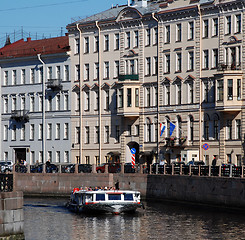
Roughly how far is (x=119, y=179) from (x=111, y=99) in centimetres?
1577

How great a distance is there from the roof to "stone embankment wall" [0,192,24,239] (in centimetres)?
5132

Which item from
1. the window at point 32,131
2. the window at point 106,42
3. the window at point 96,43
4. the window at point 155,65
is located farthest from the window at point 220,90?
the window at point 32,131

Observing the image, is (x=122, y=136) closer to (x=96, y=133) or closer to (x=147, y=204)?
(x=96, y=133)

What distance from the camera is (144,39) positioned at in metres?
80.1

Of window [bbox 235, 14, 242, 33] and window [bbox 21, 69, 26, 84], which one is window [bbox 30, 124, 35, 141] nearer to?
window [bbox 21, 69, 26, 84]

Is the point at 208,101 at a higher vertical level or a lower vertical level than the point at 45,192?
higher

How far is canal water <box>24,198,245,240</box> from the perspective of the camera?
1769 inches

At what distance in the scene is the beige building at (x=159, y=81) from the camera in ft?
237

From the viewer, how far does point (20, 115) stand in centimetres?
9031

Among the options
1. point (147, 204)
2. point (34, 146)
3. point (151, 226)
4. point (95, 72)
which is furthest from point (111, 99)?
point (151, 226)

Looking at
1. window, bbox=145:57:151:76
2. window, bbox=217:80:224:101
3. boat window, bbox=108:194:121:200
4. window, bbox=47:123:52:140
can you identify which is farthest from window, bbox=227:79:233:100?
window, bbox=47:123:52:140

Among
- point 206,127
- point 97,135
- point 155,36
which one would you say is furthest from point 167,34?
point 97,135

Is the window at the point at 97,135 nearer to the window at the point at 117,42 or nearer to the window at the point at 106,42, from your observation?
the window at the point at 106,42

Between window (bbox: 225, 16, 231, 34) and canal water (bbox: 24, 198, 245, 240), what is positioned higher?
window (bbox: 225, 16, 231, 34)
